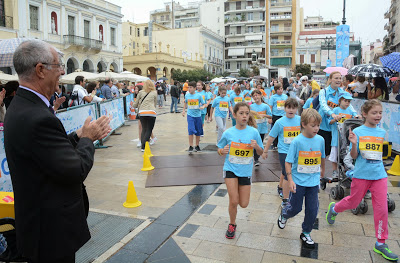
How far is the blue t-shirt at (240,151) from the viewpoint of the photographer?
14.1 feet

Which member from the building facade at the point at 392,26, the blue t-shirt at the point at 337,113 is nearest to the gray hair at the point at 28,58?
the blue t-shirt at the point at 337,113

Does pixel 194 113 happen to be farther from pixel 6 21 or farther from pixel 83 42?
pixel 83 42

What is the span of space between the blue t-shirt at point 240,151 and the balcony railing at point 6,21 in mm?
28060

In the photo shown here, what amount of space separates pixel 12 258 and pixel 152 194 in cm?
352

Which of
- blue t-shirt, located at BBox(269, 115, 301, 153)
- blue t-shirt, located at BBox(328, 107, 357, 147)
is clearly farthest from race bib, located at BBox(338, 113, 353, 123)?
blue t-shirt, located at BBox(269, 115, 301, 153)

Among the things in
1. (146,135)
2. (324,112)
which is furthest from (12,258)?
(146,135)

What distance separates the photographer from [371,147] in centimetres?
406

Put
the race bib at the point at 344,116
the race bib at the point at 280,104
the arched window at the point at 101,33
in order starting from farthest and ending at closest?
the arched window at the point at 101,33 < the race bib at the point at 280,104 < the race bib at the point at 344,116

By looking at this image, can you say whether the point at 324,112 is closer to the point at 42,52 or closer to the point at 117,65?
the point at 42,52

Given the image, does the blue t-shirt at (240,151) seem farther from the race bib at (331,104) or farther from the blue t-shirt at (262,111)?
the blue t-shirt at (262,111)

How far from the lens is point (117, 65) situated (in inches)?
1663

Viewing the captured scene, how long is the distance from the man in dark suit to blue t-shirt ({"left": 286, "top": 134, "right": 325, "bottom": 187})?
2664 mm

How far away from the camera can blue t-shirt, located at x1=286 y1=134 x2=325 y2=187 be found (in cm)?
402

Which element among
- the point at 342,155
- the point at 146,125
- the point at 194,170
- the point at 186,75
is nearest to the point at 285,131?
the point at 342,155
